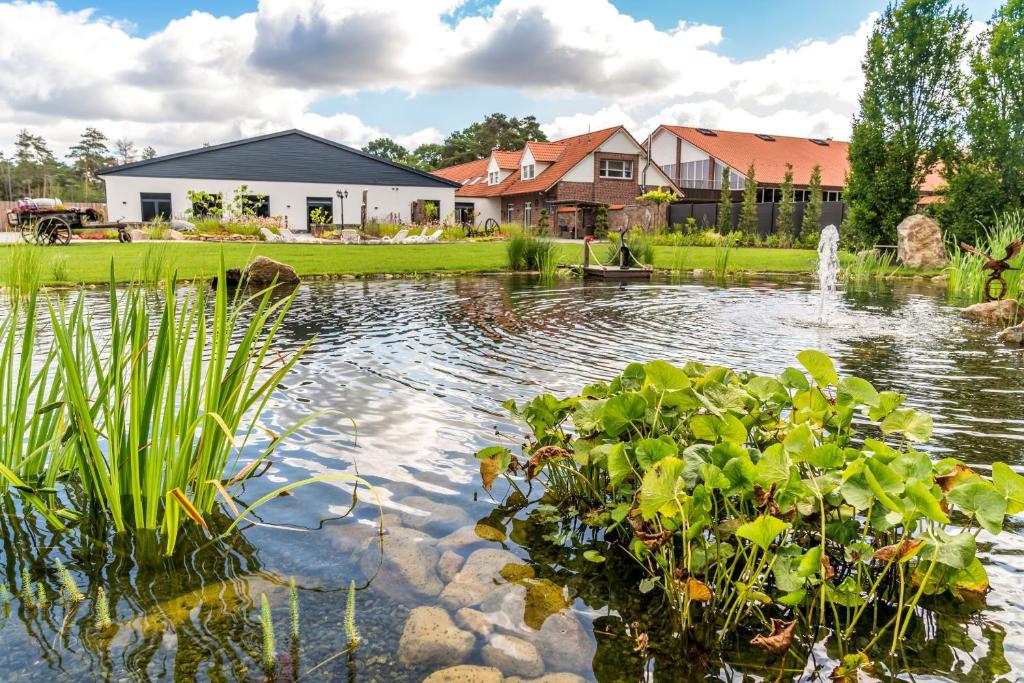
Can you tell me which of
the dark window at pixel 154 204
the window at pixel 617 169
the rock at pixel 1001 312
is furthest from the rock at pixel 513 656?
the window at pixel 617 169

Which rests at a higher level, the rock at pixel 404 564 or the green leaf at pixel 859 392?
the green leaf at pixel 859 392

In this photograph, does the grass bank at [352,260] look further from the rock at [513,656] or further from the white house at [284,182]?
the white house at [284,182]

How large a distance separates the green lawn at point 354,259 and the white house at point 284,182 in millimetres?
15718

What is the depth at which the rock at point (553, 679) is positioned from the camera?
2033mm

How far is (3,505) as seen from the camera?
120 inches

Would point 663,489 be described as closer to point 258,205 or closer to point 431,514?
point 431,514

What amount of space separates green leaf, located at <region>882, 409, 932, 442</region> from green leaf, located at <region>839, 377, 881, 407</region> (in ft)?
0.29

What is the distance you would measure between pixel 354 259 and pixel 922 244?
1467 cm

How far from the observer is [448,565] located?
106 inches

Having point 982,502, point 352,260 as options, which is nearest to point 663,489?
point 982,502

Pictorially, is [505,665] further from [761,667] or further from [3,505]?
[3,505]

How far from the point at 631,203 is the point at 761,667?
38.8 m

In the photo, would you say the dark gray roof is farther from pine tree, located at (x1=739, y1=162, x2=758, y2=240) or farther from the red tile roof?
the red tile roof

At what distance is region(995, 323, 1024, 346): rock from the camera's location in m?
7.44
